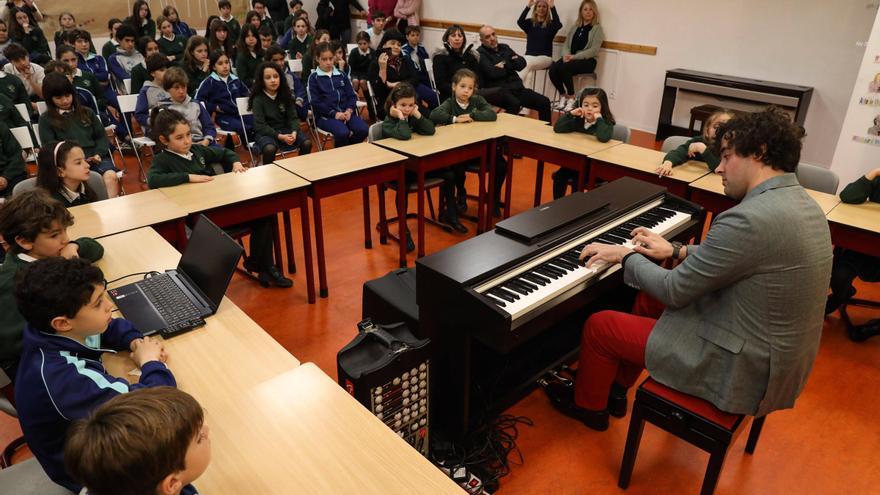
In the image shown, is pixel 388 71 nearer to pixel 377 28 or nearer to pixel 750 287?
pixel 377 28

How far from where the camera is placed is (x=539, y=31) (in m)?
7.18

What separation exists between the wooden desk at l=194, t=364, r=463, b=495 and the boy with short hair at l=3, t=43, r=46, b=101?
534 centimetres

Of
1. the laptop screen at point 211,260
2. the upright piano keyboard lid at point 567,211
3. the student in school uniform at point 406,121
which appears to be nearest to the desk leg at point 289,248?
the student in school uniform at point 406,121

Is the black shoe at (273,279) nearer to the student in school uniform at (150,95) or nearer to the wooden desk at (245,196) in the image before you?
the wooden desk at (245,196)

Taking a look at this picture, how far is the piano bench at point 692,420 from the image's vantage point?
1.81 m

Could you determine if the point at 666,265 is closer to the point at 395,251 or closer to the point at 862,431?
the point at 862,431

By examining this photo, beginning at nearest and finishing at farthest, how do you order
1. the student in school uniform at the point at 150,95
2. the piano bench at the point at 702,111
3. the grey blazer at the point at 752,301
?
the grey blazer at the point at 752,301 → the student in school uniform at the point at 150,95 → the piano bench at the point at 702,111

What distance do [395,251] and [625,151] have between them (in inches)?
67.6

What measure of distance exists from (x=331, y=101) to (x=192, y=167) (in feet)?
7.90

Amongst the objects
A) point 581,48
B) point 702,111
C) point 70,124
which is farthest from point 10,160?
point 702,111

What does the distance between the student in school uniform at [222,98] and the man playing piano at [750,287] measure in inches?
170

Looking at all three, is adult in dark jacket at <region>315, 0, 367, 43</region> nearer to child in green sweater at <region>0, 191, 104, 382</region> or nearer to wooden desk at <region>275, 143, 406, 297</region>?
wooden desk at <region>275, 143, 406, 297</region>

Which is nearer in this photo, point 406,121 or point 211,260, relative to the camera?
point 211,260

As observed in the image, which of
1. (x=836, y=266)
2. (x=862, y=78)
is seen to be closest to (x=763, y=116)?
(x=836, y=266)
